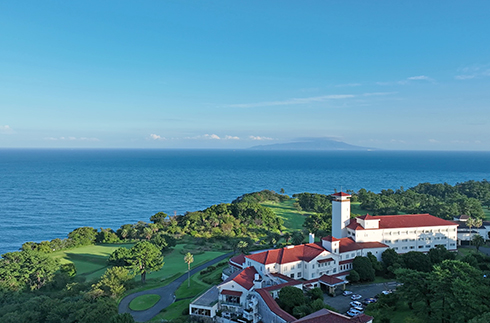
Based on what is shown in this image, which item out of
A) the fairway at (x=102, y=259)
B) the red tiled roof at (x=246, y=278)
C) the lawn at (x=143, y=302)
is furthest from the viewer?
the fairway at (x=102, y=259)

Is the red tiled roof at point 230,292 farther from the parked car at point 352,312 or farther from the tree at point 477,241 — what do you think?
the tree at point 477,241

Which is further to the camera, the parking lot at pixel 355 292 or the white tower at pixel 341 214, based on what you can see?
the white tower at pixel 341 214

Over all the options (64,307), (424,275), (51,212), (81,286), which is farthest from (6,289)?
(51,212)

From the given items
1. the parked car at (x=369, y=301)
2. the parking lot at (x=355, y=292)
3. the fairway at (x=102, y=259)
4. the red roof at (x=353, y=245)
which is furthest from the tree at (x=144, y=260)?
the parked car at (x=369, y=301)

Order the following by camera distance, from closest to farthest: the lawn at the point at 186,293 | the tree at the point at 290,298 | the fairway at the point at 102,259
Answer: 1. the tree at the point at 290,298
2. the lawn at the point at 186,293
3. the fairway at the point at 102,259

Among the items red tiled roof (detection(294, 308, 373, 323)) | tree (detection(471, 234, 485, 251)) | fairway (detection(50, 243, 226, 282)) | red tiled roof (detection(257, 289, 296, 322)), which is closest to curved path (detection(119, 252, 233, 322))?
fairway (detection(50, 243, 226, 282))

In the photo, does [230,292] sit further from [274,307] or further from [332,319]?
[332,319]

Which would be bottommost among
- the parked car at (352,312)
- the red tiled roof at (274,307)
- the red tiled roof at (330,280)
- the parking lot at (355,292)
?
the parking lot at (355,292)
